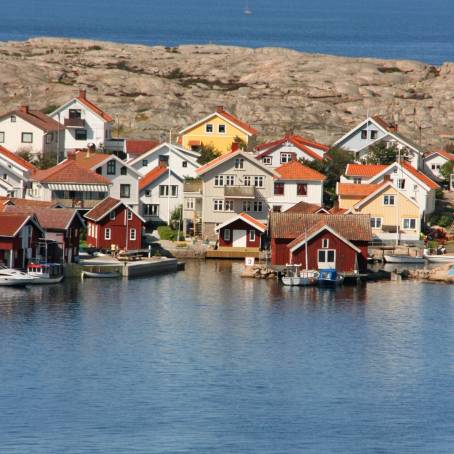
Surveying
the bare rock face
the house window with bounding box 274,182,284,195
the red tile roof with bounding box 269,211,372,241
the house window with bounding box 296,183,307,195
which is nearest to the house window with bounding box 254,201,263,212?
the house window with bounding box 274,182,284,195

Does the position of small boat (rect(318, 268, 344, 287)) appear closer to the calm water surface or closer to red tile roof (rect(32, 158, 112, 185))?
the calm water surface

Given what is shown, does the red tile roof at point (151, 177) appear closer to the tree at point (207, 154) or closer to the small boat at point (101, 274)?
the tree at point (207, 154)

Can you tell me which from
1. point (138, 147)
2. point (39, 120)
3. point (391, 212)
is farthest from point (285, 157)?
point (39, 120)

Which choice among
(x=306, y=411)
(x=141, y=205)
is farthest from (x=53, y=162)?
(x=306, y=411)

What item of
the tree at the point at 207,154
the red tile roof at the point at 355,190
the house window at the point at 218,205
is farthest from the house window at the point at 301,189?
the tree at the point at 207,154

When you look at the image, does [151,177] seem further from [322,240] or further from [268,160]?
[322,240]

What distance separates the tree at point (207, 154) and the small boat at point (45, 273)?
26.6m

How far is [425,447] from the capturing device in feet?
166

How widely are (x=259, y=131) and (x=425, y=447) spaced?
242 ft

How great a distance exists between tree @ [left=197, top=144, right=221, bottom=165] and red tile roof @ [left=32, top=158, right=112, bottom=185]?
1317 centimetres

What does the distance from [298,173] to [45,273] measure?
76.2 ft

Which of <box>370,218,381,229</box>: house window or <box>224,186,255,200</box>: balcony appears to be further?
<box>224,186,255,200</box>: balcony

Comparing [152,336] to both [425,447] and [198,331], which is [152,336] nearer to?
[198,331]

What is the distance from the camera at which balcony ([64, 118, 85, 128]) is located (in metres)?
112
